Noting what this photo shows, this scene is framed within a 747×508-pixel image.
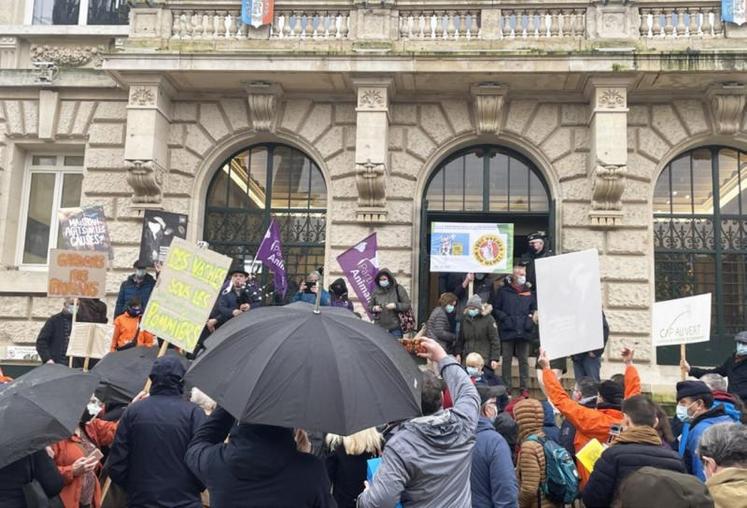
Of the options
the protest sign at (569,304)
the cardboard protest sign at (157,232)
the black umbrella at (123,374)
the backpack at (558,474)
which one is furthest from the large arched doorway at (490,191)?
the backpack at (558,474)

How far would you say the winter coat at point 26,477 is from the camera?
3.94 m

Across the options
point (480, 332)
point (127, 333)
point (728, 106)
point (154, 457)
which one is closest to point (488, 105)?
point (728, 106)

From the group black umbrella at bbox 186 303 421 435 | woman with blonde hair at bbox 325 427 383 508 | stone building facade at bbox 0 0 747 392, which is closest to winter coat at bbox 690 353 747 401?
stone building facade at bbox 0 0 747 392

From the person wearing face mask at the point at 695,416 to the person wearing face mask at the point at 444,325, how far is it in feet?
17.4

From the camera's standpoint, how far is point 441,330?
10703mm

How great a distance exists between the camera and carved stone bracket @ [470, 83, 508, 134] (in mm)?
13273

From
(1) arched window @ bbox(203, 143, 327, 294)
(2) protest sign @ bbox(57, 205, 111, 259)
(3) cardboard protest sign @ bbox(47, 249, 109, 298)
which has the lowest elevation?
(3) cardboard protest sign @ bbox(47, 249, 109, 298)

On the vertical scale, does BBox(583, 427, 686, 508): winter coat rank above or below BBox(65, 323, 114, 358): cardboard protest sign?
below

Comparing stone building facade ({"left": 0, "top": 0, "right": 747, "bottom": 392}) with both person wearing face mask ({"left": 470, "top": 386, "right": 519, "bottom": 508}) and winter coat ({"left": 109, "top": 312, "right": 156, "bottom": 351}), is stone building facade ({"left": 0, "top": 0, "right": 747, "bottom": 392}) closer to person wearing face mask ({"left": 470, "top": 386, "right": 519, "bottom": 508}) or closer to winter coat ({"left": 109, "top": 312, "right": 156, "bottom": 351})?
winter coat ({"left": 109, "top": 312, "right": 156, "bottom": 351})

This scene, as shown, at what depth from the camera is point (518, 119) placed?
1367 centimetres

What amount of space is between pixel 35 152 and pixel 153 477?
12496mm

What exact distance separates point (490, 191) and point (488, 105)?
5.68 ft

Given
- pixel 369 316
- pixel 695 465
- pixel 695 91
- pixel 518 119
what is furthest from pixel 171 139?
pixel 695 465

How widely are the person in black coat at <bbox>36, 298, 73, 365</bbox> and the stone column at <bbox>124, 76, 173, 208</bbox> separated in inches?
142
